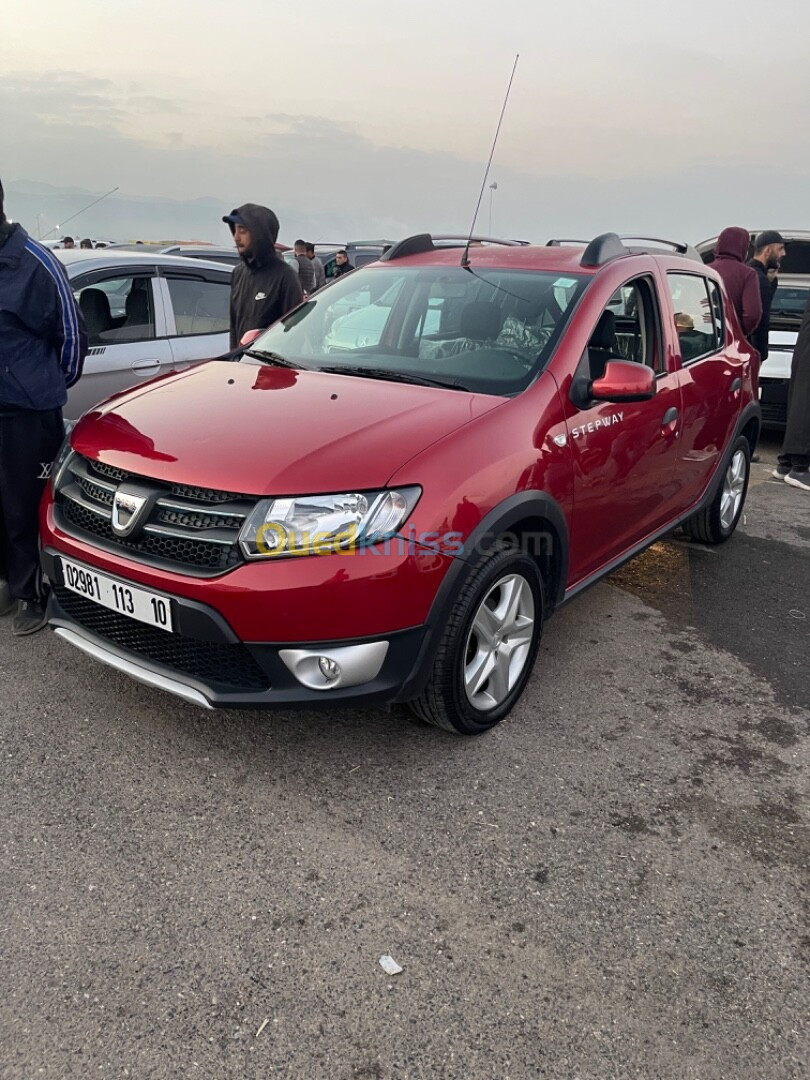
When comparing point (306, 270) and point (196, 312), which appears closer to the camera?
point (196, 312)

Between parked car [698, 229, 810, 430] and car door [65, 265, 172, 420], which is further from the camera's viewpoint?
parked car [698, 229, 810, 430]

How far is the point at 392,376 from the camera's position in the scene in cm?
312

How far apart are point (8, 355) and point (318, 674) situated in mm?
1969

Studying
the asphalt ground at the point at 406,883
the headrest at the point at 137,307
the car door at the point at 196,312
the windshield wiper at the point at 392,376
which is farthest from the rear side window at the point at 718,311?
the headrest at the point at 137,307

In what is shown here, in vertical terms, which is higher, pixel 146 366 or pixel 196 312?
pixel 196 312

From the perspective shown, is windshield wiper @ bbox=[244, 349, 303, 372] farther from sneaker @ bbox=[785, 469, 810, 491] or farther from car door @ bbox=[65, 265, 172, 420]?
sneaker @ bbox=[785, 469, 810, 491]

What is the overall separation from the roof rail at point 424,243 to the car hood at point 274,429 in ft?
3.66

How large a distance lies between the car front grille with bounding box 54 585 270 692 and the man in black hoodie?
9.15 feet

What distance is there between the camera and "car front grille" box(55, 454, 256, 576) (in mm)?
2389

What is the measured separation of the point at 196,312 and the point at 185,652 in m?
3.84

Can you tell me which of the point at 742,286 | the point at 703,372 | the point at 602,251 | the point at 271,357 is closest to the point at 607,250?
the point at 602,251

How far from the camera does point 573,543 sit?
3.15 metres

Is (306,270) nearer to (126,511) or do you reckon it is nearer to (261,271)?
(261,271)

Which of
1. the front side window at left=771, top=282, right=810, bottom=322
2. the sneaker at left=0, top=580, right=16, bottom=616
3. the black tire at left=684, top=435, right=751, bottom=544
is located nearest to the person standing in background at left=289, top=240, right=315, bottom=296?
the front side window at left=771, top=282, right=810, bottom=322
